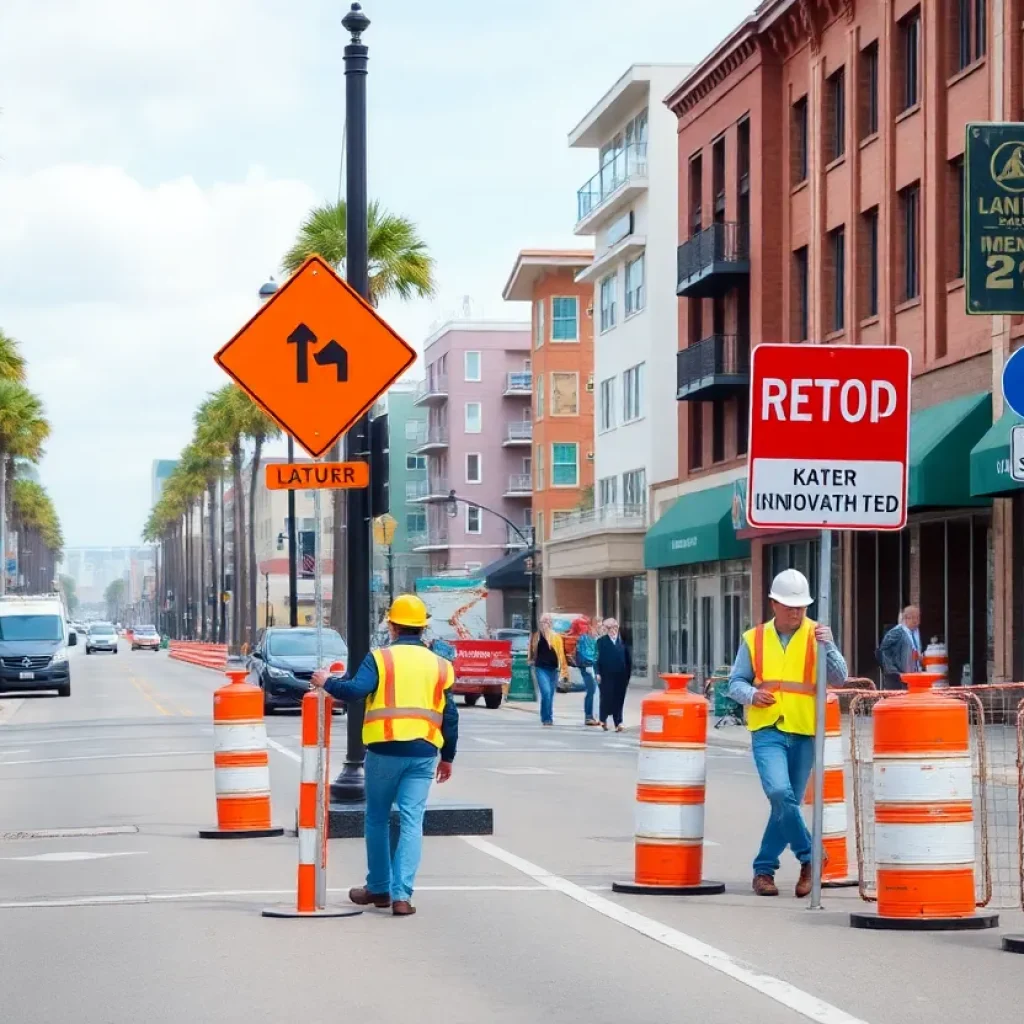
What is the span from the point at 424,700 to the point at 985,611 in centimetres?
2418

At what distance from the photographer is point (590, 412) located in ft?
271

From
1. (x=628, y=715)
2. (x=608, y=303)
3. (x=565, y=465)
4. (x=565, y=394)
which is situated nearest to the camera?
(x=628, y=715)

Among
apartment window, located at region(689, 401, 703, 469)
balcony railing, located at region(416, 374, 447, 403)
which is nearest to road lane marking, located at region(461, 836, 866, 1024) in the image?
Answer: apartment window, located at region(689, 401, 703, 469)

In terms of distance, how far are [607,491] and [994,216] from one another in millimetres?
44995

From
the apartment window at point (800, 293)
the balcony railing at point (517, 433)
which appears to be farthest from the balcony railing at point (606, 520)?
the balcony railing at point (517, 433)

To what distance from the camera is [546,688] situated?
3562cm

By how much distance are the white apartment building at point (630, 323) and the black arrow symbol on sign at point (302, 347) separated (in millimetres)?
43662

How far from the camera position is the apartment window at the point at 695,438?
52219 millimetres

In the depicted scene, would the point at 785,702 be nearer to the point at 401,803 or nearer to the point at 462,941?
the point at 401,803

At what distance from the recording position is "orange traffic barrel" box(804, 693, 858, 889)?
1224cm

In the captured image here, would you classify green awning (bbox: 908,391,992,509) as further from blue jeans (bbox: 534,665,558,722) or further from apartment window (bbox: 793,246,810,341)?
apartment window (bbox: 793,246,810,341)

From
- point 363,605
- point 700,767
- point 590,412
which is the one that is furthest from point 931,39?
point 590,412

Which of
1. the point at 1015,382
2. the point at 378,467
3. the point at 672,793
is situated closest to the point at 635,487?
the point at 378,467

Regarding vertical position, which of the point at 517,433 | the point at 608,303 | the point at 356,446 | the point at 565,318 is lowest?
the point at 356,446
